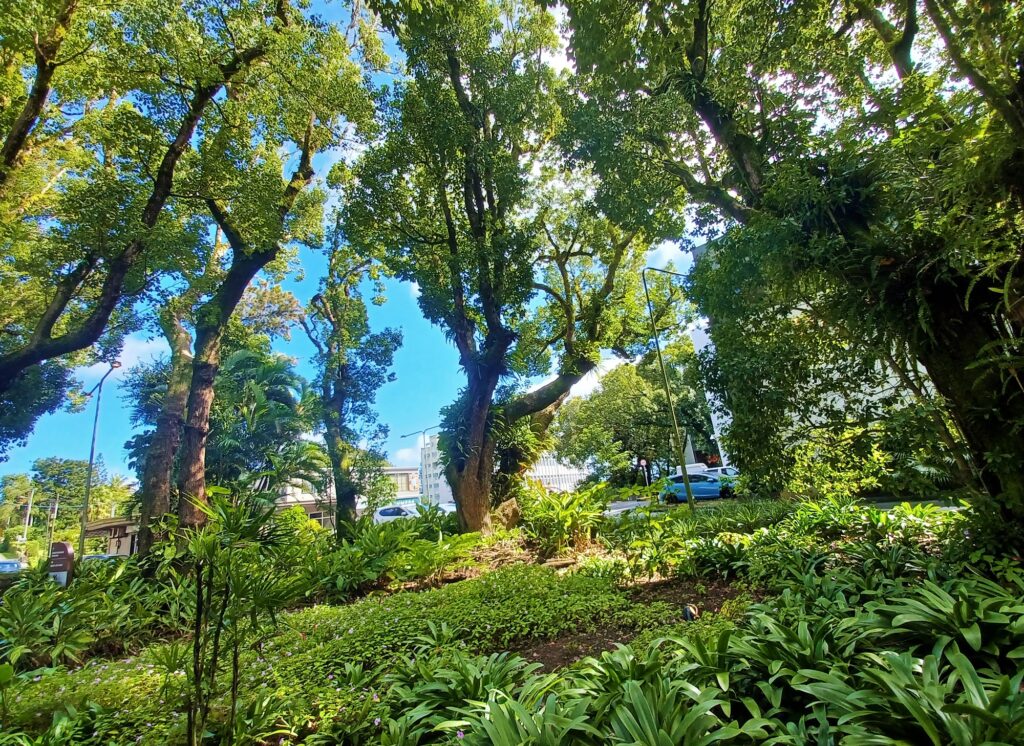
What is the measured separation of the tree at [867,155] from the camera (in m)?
2.51

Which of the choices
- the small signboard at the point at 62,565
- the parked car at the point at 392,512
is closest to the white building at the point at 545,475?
the parked car at the point at 392,512

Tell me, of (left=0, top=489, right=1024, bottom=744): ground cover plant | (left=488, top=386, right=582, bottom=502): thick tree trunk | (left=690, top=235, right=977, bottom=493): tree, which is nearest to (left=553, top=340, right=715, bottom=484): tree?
(left=488, top=386, right=582, bottom=502): thick tree trunk

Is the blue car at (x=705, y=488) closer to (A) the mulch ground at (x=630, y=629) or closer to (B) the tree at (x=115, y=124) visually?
(A) the mulch ground at (x=630, y=629)

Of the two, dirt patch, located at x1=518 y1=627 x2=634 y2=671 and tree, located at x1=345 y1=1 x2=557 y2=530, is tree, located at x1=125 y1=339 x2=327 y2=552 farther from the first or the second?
dirt patch, located at x1=518 y1=627 x2=634 y2=671

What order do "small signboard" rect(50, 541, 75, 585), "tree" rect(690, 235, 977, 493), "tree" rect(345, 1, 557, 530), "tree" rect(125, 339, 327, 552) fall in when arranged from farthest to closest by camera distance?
"tree" rect(125, 339, 327, 552) < "tree" rect(345, 1, 557, 530) < "small signboard" rect(50, 541, 75, 585) < "tree" rect(690, 235, 977, 493)

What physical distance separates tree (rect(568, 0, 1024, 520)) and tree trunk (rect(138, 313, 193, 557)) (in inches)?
329

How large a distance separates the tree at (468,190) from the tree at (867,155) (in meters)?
2.73

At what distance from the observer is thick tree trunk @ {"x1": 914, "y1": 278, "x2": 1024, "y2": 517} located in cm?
296

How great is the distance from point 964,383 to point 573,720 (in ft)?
12.0

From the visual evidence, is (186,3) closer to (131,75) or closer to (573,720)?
(131,75)

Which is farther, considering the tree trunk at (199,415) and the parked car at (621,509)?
the parked car at (621,509)

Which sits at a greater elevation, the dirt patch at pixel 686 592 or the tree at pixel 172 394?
the tree at pixel 172 394

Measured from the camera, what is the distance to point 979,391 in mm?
3145

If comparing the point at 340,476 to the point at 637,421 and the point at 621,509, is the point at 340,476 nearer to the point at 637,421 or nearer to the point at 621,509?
the point at 621,509
